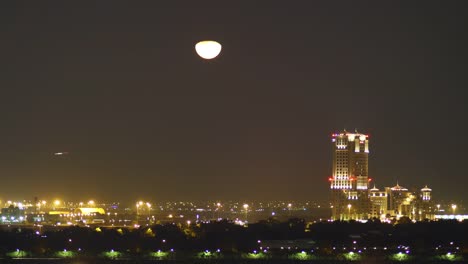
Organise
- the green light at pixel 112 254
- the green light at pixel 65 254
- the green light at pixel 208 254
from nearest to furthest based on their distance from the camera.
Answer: the green light at pixel 208 254, the green light at pixel 112 254, the green light at pixel 65 254

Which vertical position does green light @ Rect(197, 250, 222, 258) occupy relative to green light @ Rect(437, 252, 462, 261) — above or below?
below

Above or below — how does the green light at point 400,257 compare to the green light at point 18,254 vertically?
above

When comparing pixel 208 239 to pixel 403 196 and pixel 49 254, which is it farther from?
pixel 403 196

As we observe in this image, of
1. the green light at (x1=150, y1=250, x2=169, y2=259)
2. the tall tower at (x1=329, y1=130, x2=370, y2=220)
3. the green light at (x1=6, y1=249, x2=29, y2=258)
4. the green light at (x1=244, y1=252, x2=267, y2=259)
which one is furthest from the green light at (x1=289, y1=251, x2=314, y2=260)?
the tall tower at (x1=329, y1=130, x2=370, y2=220)

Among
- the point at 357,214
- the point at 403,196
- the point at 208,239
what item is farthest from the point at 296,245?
the point at 403,196

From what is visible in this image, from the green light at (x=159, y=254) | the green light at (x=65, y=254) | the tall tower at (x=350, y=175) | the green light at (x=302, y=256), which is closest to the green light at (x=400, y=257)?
the green light at (x=302, y=256)

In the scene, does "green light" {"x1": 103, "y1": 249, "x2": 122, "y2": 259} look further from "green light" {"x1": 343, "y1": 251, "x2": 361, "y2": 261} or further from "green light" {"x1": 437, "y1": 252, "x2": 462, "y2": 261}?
"green light" {"x1": 437, "y1": 252, "x2": 462, "y2": 261}

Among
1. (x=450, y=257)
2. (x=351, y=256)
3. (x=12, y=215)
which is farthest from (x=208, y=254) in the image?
(x=12, y=215)

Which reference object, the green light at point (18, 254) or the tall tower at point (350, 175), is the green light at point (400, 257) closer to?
the green light at point (18, 254)
